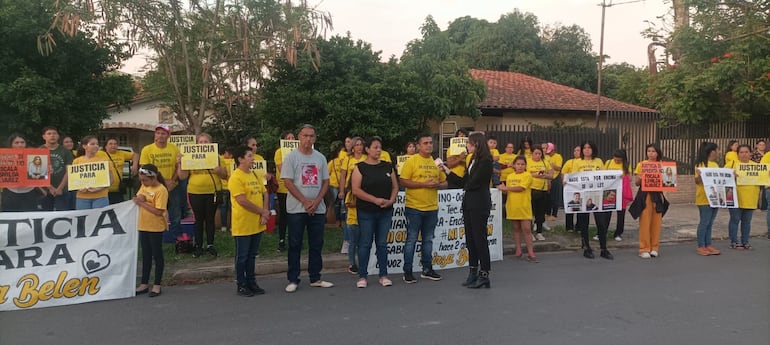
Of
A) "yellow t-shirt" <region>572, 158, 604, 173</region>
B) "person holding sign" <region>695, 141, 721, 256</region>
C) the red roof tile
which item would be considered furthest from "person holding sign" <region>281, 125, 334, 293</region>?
the red roof tile

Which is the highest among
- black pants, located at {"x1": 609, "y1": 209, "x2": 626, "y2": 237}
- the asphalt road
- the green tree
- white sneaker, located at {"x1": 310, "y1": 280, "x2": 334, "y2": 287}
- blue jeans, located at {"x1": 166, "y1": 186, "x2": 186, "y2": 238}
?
the green tree

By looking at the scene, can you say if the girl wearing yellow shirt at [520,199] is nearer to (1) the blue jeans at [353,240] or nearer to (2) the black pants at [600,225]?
(2) the black pants at [600,225]

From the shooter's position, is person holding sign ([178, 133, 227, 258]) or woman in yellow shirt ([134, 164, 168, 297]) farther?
person holding sign ([178, 133, 227, 258])

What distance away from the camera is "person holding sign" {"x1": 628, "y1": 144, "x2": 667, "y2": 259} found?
8.57m

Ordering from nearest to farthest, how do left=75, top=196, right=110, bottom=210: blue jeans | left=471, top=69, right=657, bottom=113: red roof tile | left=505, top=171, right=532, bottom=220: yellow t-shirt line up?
left=75, top=196, right=110, bottom=210: blue jeans < left=505, top=171, right=532, bottom=220: yellow t-shirt < left=471, top=69, right=657, bottom=113: red roof tile

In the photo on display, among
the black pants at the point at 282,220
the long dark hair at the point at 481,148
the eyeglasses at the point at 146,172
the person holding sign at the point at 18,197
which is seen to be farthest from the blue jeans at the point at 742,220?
the person holding sign at the point at 18,197

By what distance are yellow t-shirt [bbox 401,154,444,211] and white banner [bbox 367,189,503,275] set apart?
63 centimetres

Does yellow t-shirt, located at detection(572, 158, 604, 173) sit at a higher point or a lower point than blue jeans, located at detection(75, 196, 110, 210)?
higher

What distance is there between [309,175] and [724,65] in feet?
49.0

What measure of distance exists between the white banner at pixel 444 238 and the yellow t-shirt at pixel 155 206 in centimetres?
266

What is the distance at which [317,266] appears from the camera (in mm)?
6594

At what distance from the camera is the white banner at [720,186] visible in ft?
28.9

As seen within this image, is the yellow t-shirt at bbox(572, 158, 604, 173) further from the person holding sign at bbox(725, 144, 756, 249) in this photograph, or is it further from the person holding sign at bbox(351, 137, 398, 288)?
the person holding sign at bbox(351, 137, 398, 288)

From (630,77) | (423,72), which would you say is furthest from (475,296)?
(630,77)
